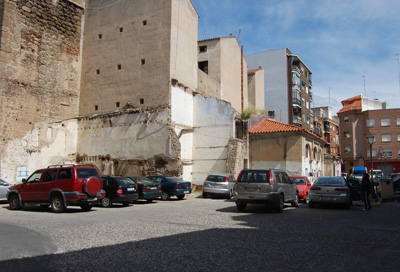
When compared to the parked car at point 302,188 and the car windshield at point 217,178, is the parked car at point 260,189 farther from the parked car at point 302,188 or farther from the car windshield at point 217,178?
the car windshield at point 217,178

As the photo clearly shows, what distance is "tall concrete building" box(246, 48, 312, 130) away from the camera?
5588 centimetres

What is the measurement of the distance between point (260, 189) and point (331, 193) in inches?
149

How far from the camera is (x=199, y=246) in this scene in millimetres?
6625

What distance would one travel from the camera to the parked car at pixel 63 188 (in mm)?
13008

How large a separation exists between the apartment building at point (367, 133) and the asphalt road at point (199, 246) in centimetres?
5736

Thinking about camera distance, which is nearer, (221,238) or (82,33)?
(221,238)

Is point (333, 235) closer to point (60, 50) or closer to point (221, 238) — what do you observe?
point (221, 238)

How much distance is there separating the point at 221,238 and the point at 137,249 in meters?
1.99

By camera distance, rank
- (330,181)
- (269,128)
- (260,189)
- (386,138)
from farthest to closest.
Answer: (386,138) < (269,128) < (330,181) < (260,189)

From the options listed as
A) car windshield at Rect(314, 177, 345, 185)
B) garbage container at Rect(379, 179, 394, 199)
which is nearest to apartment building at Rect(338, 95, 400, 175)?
garbage container at Rect(379, 179, 394, 199)

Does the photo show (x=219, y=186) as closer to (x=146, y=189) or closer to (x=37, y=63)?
(x=146, y=189)

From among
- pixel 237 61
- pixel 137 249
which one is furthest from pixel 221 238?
pixel 237 61

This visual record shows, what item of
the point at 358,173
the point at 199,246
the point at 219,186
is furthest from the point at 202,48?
the point at 199,246

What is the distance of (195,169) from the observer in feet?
91.1
